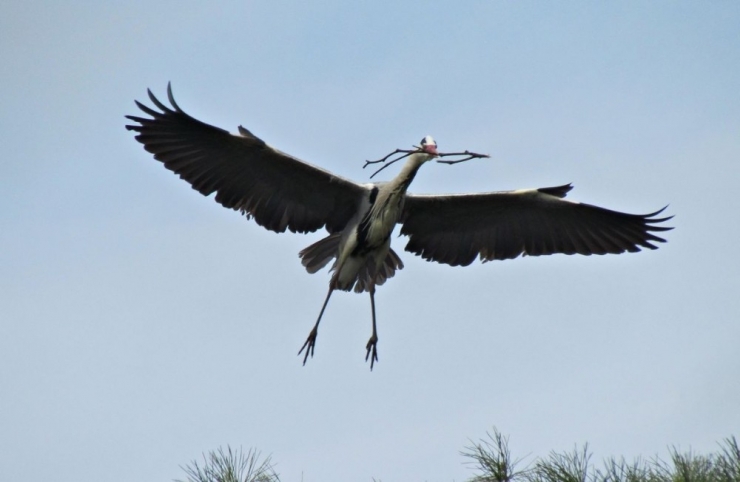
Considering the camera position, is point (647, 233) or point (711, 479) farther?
point (647, 233)

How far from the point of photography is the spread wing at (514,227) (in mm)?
12336

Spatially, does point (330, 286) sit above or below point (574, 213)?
below

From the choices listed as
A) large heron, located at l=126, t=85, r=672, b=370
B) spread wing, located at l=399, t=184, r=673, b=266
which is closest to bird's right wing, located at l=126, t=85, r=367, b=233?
large heron, located at l=126, t=85, r=672, b=370

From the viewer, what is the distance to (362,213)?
39.8 feet

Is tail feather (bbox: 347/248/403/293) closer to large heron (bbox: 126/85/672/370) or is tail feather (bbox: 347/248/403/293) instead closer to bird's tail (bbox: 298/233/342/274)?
large heron (bbox: 126/85/672/370)

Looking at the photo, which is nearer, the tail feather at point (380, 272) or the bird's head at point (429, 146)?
the bird's head at point (429, 146)

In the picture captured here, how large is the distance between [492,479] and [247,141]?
17.3ft

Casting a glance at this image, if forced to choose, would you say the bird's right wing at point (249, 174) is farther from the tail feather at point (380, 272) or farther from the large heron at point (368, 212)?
the tail feather at point (380, 272)

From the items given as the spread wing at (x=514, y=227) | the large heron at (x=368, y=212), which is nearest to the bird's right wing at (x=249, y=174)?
the large heron at (x=368, y=212)

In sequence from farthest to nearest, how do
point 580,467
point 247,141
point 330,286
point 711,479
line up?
1. point 330,286
2. point 247,141
3. point 580,467
4. point 711,479

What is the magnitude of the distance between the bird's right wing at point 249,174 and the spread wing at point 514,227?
88cm

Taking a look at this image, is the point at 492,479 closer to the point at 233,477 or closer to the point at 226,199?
the point at 233,477

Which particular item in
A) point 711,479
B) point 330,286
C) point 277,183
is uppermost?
point 277,183

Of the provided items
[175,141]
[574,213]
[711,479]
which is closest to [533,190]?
[574,213]
